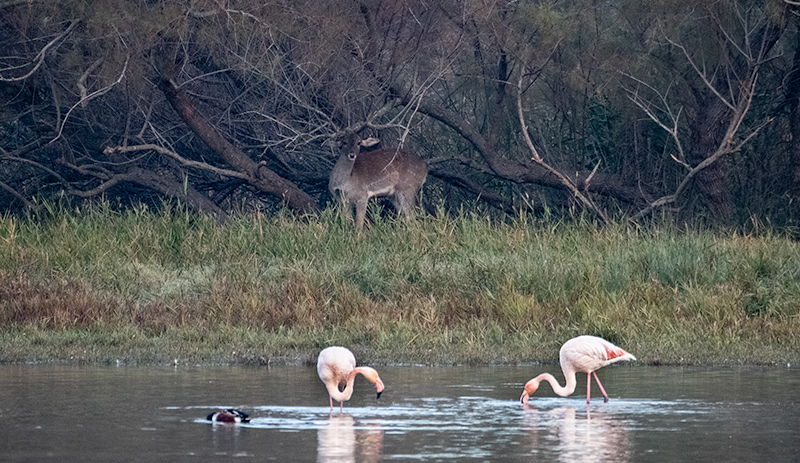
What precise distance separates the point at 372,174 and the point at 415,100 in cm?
137

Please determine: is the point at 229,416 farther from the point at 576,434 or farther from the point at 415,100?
the point at 415,100

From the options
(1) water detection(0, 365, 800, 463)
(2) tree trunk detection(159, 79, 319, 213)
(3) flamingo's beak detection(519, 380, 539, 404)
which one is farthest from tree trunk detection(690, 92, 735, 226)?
(3) flamingo's beak detection(519, 380, 539, 404)

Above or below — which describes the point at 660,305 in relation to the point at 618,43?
below

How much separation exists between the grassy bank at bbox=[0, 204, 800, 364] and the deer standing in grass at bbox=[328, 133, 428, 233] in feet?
11.1

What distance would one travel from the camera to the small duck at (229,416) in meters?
7.33

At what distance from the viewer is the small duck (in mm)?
7330

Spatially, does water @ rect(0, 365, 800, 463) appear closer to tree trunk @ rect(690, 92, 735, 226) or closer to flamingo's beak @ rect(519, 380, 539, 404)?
flamingo's beak @ rect(519, 380, 539, 404)

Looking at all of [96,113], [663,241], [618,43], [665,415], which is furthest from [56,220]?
[665,415]

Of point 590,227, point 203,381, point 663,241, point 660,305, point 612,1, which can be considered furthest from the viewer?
point 612,1

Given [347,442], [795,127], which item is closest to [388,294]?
[347,442]

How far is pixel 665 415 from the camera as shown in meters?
7.72

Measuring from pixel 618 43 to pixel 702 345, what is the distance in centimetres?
1086

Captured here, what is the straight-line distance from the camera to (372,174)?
794 inches

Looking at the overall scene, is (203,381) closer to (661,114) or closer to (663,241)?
(663,241)
